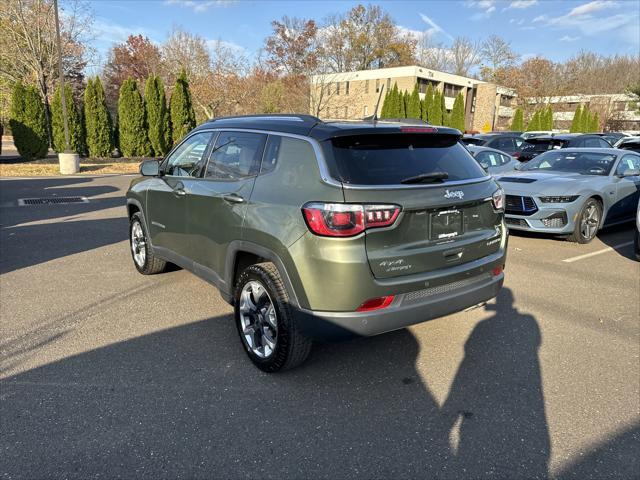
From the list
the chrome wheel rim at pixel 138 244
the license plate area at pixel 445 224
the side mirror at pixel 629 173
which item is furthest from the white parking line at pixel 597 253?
the chrome wheel rim at pixel 138 244

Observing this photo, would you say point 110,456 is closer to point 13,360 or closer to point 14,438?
point 14,438

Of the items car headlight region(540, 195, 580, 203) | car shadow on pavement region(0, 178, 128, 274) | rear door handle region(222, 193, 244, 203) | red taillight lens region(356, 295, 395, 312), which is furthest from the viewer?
car headlight region(540, 195, 580, 203)

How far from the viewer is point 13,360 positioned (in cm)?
356

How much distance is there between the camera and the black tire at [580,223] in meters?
7.55

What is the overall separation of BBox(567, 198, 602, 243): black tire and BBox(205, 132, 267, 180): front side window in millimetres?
6060

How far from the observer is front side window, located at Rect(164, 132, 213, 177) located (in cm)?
427

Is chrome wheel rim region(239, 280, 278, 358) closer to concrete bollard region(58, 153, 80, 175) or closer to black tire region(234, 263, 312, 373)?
black tire region(234, 263, 312, 373)

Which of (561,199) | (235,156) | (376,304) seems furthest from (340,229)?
(561,199)

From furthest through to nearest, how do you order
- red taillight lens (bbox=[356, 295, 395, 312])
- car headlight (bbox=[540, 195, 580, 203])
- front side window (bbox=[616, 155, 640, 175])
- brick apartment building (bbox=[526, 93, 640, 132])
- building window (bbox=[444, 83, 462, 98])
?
building window (bbox=[444, 83, 462, 98]) < brick apartment building (bbox=[526, 93, 640, 132]) < front side window (bbox=[616, 155, 640, 175]) < car headlight (bbox=[540, 195, 580, 203]) < red taillight lens (bbox=[356, 295, 395, 312])

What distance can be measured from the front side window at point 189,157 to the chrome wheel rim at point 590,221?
630 cm

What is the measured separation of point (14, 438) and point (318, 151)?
2.47m

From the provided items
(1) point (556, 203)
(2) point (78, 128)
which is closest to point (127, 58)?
(2) point (78, 128)

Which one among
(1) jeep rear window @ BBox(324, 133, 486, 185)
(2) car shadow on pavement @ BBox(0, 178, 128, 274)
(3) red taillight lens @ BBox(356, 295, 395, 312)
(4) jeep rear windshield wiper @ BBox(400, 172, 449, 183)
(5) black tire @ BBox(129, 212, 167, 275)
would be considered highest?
(1) jeep rear window @ BBox(324, 133, 486, 185)

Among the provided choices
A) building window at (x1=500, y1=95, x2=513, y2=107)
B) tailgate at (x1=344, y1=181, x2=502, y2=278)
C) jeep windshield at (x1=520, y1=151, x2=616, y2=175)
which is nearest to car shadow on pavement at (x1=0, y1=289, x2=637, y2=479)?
tailgate at (x1=344, y1=181, x2=502, y2=278)
